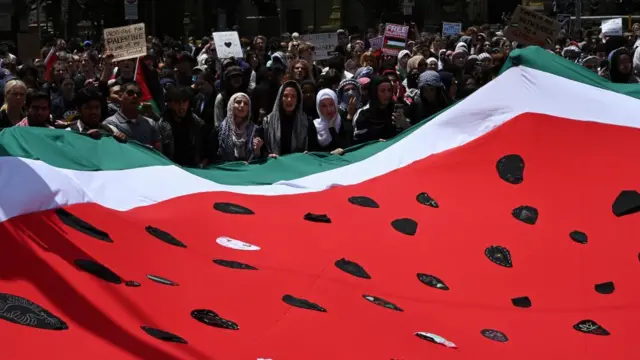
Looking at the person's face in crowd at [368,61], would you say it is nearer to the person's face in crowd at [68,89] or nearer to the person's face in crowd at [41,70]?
the person's face in crowd at [41,70]

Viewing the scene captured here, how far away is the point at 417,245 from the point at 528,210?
81cm

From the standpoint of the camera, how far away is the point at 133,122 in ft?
26.9

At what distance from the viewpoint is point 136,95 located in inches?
325

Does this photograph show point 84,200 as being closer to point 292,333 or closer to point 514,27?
point 292,333

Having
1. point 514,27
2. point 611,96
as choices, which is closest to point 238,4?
point 514,27

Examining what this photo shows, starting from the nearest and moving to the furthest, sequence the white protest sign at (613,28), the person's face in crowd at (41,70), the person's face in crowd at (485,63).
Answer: the person's face in crowd at (485,63), the person's face in crowd at (41,70), the white protest sign at (613,28)

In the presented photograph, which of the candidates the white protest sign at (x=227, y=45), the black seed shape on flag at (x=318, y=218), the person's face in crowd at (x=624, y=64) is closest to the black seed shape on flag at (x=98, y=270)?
the black seed shape on flag at (x=318, y=218)

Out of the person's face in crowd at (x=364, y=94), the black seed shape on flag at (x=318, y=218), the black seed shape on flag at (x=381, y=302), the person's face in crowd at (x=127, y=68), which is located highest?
the person's face in crowd at (x=127, y=68)

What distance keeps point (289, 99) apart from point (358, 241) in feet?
7.04

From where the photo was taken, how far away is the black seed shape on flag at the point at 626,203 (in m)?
7.07

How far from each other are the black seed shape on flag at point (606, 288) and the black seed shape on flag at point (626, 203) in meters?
0.81

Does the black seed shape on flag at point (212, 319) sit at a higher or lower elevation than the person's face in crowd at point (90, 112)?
lower

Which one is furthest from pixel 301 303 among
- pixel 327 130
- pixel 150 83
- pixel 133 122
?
pixel 150 83

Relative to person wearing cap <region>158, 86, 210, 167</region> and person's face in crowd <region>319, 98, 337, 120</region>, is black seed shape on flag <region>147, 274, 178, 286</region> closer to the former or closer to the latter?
person wearing cap <region>158, 86, 210, 167</region>
